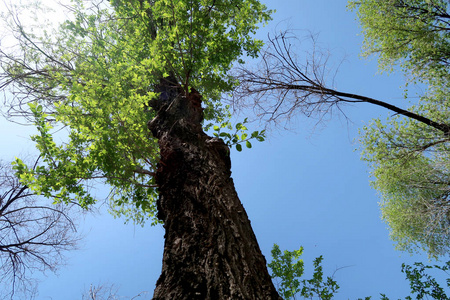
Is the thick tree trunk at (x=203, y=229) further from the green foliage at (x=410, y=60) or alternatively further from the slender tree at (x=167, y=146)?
the green foliage at (x=410, y=60)

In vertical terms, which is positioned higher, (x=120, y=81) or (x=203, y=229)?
(x=120, y=81)

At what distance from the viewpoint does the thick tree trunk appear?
1.81 meters

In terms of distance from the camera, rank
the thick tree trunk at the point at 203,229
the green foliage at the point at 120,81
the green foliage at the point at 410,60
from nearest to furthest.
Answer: the thick tree trunk at the point at 203,229 → the green foliage at the point at 120,81 → the green foliage at the point at 410,60

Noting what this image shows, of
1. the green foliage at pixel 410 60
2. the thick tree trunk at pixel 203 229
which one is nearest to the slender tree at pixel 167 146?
the thick tree trunk at pixel 203 229

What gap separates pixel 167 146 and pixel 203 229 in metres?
1.54

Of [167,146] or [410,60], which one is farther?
[410,60]

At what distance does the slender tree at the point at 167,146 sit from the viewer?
1979 mm

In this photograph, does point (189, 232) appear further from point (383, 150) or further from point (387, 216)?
point (387, 216)

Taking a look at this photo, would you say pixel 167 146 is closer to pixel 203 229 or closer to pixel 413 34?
pixel 203 229

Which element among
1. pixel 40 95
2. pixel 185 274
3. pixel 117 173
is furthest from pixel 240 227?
pixel 40 95

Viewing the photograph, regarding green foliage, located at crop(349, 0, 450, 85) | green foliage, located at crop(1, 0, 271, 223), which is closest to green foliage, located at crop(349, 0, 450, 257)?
green foliage, located at crop(349, 0, 450, 85)

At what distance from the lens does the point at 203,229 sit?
2234 mm

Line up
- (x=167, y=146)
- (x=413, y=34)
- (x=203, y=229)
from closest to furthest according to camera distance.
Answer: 1. (x=203, y=229)
2. (x=167, y=146)
3. (x=413, y=34)

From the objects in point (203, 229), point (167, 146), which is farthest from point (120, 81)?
point (203, 229)
